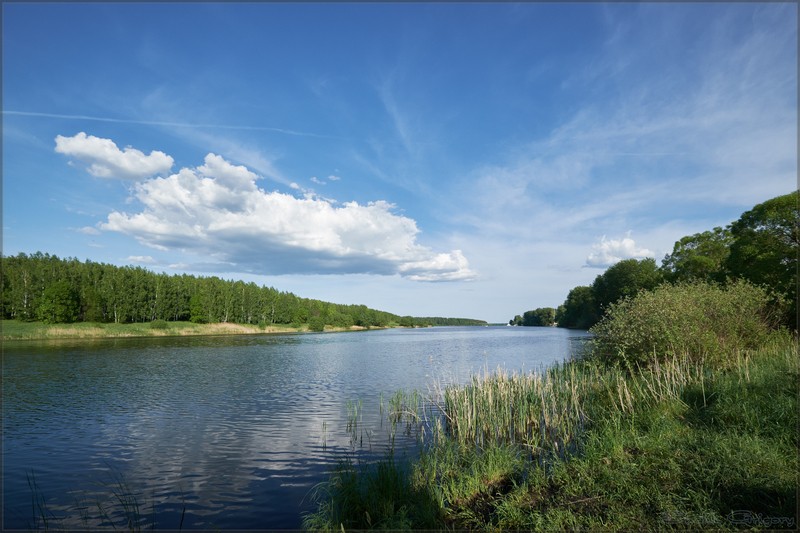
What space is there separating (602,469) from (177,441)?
15485mm

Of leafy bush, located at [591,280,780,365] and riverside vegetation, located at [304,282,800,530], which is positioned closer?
riverside vegetation, located at [304,282,800,530]

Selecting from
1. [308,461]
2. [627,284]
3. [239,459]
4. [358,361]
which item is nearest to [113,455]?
[239,459]

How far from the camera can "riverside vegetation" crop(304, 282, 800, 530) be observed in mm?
7930

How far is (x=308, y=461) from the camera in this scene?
14.1 metres

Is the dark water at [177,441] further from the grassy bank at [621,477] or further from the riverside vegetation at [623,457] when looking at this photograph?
the grassy bank at [621,477]

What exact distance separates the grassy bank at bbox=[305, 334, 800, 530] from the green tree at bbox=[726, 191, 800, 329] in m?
23.7

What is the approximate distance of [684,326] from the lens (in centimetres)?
2088

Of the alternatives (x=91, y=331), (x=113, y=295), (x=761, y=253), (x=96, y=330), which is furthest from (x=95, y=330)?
(x=761, y=253)

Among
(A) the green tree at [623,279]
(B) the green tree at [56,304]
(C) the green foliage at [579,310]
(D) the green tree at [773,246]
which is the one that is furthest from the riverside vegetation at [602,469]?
(C) the green foliage at [579,310]

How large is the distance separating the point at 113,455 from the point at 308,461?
730cm

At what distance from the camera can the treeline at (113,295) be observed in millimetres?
87000

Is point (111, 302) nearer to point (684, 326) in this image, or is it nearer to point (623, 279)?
Result: point (684, 326)

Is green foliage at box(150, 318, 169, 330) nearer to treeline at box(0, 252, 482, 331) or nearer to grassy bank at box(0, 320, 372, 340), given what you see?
grassy bank at box(0, 320, 372, 340)

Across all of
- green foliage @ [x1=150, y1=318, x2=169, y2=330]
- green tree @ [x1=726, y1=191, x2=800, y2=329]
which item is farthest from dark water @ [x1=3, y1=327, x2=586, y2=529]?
green foliage @ [x1=150, y1=318, x2=169, y2=330]
